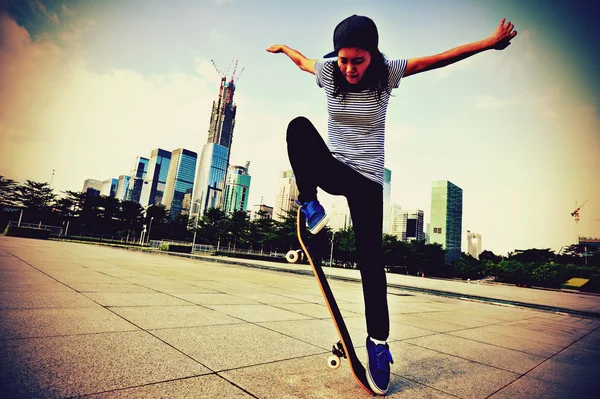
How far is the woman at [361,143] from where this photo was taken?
1926 mm

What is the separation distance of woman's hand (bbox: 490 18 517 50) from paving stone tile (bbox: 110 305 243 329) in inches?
121

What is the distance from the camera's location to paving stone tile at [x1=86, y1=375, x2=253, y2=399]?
1.32 meters

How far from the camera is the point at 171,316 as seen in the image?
287 centimetres

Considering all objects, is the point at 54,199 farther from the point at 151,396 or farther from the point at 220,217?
the point at 151,396

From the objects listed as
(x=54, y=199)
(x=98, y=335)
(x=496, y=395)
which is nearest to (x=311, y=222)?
(x=496, y=395)

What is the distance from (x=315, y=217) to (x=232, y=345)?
1.14 m

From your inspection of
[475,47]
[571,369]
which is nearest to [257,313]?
[571,369]

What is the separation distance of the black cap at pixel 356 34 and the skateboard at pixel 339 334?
1.13 metres

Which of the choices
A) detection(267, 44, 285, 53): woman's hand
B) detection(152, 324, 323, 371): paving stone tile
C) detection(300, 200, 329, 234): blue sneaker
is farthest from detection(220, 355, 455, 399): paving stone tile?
detection(267, 44, 285, 53): woman's hand

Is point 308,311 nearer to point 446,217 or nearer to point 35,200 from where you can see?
point 35,200

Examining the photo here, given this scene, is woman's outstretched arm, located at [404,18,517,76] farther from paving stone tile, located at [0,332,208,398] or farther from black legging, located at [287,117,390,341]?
paving stone tile, located at [0,332,208,398]

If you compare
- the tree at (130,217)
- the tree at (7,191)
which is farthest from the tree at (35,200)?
the tree at (130,217)

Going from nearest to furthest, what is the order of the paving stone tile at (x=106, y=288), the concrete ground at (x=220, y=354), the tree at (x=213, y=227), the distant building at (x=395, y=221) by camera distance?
the concrete ground at (x=220, y=354), the paving stone tile at (x=106, y=288), the tree at (x=213, y=227), the distant building at (x=395, y=221)

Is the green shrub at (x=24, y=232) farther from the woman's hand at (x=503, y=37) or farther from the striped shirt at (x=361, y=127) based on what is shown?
the woman's hand at (x=503, y=37)
